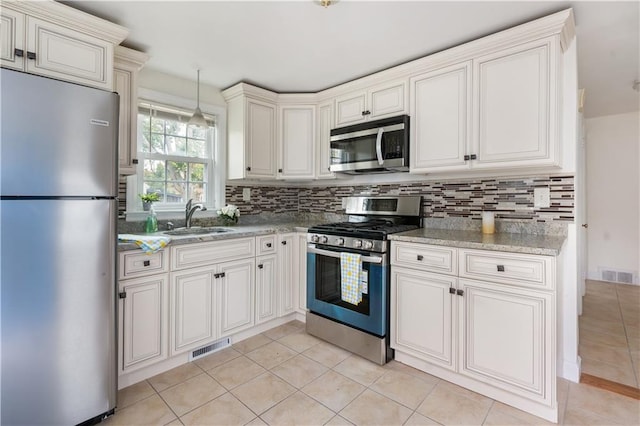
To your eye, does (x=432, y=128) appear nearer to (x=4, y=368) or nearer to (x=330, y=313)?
(x=330, y=313)

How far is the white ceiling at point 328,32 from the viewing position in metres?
1.79

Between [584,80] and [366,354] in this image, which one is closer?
[366,354]

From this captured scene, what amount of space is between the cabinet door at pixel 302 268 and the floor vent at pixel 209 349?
2.34 feet

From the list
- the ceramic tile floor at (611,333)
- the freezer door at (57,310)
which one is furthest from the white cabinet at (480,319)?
the freezer door at (57,310)

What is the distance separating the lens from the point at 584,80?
2.92 metres

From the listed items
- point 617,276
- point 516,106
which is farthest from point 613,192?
point 516,106

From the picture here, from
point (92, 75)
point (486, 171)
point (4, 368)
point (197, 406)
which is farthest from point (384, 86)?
point (4, 368)

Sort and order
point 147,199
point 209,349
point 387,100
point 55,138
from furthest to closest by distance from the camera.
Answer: point 387,100 → point 147,199 → point 209,349 → point 55,138

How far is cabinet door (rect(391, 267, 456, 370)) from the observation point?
77.6 inches

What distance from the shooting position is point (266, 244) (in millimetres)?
2701

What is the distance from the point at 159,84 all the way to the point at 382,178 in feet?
6.95

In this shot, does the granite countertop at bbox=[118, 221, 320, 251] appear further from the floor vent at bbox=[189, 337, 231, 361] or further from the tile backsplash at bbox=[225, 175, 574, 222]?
the floor vent at bbox=[189, 337, 231, 361]

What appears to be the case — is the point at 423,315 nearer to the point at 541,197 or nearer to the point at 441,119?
the point at 541,197

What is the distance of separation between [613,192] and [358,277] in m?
4.34
